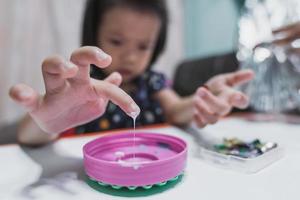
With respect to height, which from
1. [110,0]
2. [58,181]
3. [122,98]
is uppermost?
[110,0]

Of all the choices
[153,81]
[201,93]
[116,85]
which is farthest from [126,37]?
[116,85]

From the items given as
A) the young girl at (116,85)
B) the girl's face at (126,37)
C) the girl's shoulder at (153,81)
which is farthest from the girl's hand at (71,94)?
the girl's shoulder at (153,81)

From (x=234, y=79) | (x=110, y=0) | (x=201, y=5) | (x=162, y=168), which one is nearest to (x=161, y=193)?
(x=162, y=168)

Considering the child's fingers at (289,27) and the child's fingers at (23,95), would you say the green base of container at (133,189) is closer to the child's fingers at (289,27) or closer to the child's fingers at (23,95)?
the child's fingers at (23,95)

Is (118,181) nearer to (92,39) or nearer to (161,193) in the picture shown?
(161,193)

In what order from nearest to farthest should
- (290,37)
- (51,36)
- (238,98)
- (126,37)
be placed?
(238,98), (290,37), (126,37), (51,36)

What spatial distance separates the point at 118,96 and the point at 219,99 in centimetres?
27

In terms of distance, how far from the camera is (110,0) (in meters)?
0.89

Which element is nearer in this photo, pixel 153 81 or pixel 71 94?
pixel 71 94

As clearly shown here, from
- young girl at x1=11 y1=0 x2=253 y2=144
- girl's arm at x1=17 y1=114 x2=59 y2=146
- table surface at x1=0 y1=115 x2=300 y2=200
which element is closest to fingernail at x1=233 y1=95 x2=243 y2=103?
young girl at x1=11 y1=0 x2=253 y2=144

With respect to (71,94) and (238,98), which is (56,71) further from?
(238,98)

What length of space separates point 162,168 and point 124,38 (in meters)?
0.53

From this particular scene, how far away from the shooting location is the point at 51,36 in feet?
4.01

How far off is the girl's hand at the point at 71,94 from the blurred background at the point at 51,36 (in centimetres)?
54
